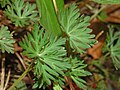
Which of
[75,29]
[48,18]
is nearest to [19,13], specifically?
[48,18]

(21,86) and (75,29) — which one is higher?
(75,29)

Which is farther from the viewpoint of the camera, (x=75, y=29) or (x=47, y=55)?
(x=75, y=29)

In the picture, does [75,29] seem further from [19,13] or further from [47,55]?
[19,13]

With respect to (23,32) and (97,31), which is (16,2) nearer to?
(23,32)

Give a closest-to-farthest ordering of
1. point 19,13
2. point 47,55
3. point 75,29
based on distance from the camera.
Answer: point 47,55
point 75,29
point 19,13

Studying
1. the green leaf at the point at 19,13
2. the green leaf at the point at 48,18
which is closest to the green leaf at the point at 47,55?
the green leaf at the point at 48,18

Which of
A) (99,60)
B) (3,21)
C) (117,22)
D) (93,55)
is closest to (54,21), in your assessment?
(3,21)
